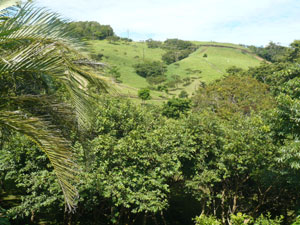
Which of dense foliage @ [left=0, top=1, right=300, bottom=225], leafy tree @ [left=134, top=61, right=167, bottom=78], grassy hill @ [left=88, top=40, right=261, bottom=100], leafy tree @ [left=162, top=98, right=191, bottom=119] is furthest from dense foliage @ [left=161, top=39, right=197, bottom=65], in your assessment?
dense foliage @ [left=0, top=1, right=300, bottom=225]

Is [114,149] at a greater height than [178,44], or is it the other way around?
[178,44]

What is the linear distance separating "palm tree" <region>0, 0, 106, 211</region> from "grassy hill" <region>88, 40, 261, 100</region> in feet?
184

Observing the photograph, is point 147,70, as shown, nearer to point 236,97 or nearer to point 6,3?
point 236,97

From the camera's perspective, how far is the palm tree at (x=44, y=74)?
331cm

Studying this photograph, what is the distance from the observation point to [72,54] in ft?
12.6

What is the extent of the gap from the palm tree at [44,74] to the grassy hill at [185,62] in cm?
5622

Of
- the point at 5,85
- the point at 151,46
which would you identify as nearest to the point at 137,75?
the point at 151,46

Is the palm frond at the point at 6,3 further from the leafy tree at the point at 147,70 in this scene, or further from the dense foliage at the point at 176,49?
the dense foliage at the point at 176,49

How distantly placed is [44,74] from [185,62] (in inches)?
3828

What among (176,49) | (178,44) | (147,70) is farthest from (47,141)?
(178,44)

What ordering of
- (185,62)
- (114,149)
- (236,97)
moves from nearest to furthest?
(114,149)
(236,97)
(185,62)

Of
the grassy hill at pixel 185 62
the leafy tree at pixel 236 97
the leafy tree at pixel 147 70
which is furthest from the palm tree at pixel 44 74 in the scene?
Answer: the leafy tree at pixel 147 70

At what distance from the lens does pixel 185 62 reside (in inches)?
3851

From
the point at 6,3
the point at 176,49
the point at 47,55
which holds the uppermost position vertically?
the point at 176,49
